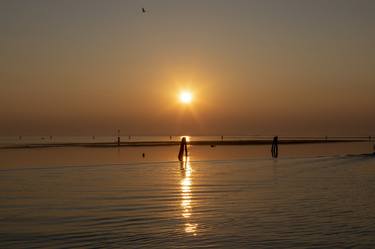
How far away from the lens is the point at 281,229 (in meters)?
12.4

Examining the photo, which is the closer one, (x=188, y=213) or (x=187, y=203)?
(x=188, y=213)

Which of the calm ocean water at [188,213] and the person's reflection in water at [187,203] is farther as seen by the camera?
the person's reflection in water at [187,203]

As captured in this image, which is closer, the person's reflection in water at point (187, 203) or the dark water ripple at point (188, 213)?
the dark water ripple at point (188, 213)

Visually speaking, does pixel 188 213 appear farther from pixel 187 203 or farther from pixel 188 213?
pixel 187 203

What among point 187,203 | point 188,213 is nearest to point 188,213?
point 188,213

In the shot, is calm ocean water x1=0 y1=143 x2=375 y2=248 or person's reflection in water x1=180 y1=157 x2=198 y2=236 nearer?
calm ocean water x1=0 y1=143 x2=375 y2=248

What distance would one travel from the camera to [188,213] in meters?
15.1

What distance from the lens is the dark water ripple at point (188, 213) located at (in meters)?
11.3

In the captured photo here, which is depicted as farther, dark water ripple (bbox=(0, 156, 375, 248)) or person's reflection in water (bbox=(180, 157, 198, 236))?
person's reflection in water (bbox=(180, 157, 198, 236))

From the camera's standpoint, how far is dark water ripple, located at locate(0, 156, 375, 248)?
1130cm

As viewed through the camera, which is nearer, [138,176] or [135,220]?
[135,220]

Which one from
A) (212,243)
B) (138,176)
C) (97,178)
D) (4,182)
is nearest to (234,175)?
(138,176)

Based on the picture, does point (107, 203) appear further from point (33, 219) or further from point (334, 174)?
point (334, 174)

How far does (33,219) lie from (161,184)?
33.6ft
